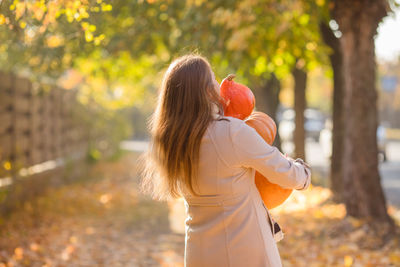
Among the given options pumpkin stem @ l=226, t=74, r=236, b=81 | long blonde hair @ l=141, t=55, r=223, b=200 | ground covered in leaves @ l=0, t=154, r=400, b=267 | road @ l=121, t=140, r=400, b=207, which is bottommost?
road @ l=121, t=140, r=400, b=207

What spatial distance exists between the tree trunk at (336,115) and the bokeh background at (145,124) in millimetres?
23

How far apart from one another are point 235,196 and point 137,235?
527cm

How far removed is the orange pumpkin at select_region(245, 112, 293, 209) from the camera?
8.90 feet

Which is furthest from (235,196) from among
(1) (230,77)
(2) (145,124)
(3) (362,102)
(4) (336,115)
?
(4) (336,115)

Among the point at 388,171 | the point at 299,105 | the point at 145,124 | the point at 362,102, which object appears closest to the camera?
the point at 145,124

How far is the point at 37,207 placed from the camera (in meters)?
8.39

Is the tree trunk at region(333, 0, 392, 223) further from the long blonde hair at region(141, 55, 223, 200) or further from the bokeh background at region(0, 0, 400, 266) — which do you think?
the long blonde hair at region(141, 55, 223, 200)

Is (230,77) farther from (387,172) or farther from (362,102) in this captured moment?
(387,172)

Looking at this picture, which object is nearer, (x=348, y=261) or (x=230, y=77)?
(x=230, y=77)

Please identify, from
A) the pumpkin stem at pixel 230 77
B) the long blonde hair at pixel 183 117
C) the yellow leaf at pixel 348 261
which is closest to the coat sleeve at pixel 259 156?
the long blonde hair at pixel 183 117

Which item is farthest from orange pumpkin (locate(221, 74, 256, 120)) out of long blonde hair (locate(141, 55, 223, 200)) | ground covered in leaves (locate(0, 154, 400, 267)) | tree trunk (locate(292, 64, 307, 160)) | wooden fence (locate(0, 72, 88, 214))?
tree trunk (locate(292, 64, 307, 160))

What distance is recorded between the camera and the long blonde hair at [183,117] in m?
2.43

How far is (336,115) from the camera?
10.1 metres

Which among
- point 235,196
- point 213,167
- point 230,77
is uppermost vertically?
point 230,77
